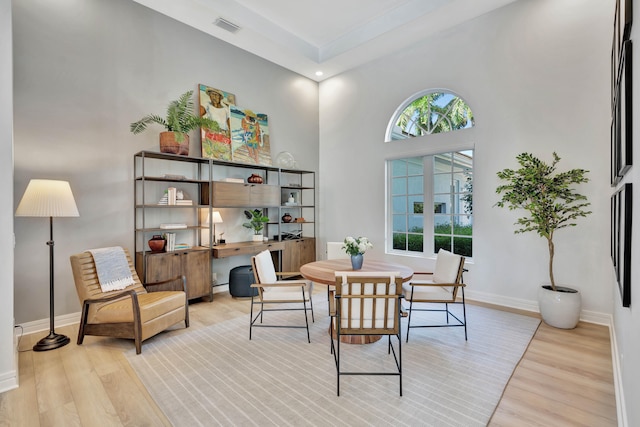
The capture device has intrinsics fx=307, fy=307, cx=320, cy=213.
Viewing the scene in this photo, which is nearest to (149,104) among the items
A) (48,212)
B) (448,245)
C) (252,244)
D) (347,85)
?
(48,212)

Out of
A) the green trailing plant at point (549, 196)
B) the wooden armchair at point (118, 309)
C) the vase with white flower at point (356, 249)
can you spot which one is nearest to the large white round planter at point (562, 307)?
the green trailing plant at point (549, 196)

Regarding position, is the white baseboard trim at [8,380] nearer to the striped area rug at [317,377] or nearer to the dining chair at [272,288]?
the striped area rug at [317,377]

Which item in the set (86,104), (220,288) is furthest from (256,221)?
(86,104)

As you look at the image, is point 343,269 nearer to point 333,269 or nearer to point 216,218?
point 333,269

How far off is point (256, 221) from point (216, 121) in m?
1.73

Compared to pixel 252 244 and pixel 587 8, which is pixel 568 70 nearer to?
pixel 587 8

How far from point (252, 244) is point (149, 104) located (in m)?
2.53

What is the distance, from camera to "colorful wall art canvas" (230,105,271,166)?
5176 mm

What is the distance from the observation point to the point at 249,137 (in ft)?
17.6

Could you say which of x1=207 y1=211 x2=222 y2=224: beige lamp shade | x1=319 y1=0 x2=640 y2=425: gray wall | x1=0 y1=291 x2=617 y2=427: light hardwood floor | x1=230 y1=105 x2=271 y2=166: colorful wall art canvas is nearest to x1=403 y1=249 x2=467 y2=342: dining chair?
x1=0 y1=291 x2=617 y2=427: light hardwood floor

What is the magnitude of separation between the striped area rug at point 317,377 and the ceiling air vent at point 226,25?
4215mm

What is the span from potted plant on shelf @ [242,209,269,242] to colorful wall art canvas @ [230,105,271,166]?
0.89 m

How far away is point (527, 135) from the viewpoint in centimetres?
404

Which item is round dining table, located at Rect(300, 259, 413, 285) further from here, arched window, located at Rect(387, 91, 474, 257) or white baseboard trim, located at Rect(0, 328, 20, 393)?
white baseboard trim, located at Rect(0, 328, 20, 393)
